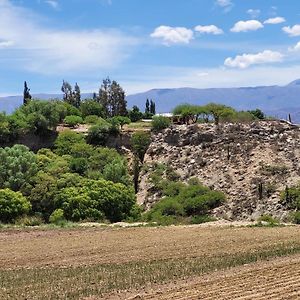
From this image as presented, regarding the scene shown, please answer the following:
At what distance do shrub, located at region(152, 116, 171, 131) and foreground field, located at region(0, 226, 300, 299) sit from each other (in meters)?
26.1

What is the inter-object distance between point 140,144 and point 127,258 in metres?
34.5

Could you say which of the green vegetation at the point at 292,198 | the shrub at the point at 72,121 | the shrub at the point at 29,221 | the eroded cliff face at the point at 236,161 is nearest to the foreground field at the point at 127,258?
the shrub at the point at 29,221

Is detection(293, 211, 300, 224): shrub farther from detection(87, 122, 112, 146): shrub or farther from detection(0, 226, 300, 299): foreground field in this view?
Result: detection(87, 122, 112, 146): shrub

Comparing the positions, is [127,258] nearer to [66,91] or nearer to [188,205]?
[188,205]

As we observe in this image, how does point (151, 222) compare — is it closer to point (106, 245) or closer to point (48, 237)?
point (48, 237)

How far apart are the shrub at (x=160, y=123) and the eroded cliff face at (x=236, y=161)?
1181mm

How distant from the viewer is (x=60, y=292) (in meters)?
17.4

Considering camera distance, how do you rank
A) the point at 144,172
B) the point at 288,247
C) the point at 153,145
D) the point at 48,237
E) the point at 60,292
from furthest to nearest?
1. the point at 153,145
2. the point at 144,172
3. the point at 48,237
4. the point at 288,247
5. the point at 60,292

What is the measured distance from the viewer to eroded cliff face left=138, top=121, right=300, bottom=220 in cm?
A: 4688

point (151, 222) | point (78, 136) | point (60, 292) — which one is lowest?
point (151, 222)

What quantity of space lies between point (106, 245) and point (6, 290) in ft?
38.0

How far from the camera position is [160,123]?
6194 centimetres

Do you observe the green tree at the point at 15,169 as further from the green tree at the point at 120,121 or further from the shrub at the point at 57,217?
the green tree at the point at 120,121

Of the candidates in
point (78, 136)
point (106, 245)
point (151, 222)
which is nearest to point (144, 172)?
point (78, 136)
